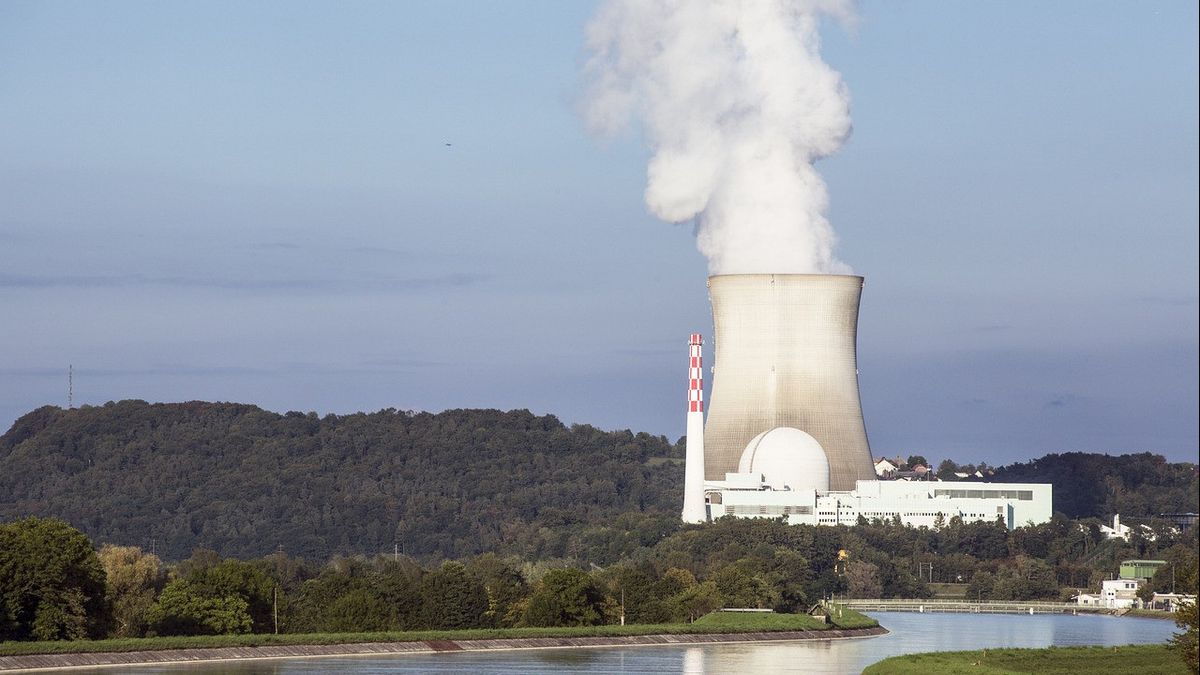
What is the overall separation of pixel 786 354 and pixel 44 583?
3754 cm

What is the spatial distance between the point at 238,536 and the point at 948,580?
4073 cm

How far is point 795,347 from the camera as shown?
73250 mm

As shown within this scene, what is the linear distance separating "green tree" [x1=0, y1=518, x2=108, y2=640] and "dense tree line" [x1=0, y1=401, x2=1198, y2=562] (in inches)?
2232

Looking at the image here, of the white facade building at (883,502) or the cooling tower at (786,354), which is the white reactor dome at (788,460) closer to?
the white facade building at (883,502)

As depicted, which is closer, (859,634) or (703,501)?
(859,634)

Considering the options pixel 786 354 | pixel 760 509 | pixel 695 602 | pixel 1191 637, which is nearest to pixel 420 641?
pixel 695 602

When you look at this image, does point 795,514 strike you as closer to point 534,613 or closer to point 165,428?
point 534,613

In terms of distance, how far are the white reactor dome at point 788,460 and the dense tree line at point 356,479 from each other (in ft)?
43.5

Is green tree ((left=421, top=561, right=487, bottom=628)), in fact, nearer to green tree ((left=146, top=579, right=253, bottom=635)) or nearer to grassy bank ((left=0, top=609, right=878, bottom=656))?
grassy bank ((left=0, top=609, right=878, bottom=656))

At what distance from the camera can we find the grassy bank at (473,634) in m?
40.3

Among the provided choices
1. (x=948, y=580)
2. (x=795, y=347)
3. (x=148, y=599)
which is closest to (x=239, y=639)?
(x=148, y=599)

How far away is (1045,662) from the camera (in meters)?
44.1

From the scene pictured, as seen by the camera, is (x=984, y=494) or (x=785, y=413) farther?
(x=984, y=494)

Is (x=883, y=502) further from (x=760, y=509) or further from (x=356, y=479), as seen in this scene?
(x=356, y=479)
